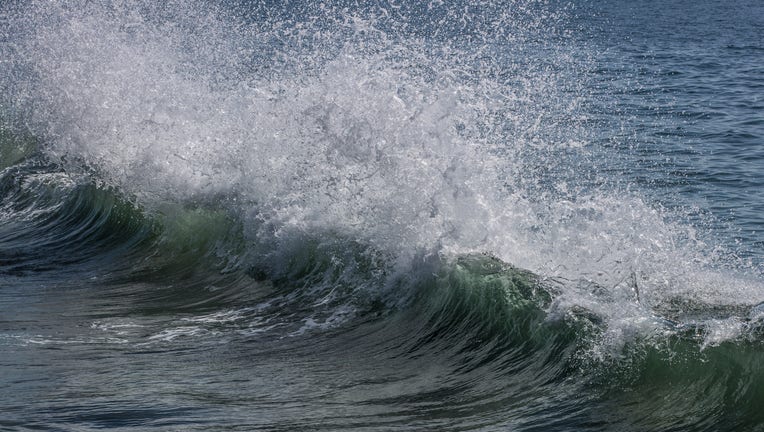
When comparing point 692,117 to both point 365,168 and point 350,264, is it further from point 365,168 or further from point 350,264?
point 350,264

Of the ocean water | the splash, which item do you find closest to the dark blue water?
the ocean water

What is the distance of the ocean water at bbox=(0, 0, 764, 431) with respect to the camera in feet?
22.9

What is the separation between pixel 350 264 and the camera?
10.3 m

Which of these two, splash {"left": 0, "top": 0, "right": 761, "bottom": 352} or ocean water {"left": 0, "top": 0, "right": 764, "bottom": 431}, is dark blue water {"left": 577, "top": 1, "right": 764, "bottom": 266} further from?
splash {"left": 0, "top": 0, "right": 761, "bottom": 352}

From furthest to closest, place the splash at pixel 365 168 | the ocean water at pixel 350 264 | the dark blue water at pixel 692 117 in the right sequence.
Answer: the dark blue water at pixel 692 117 < the splash at pixel 365 168 < the ocean water at pixel 350 264

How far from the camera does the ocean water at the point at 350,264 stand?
22.9 ft

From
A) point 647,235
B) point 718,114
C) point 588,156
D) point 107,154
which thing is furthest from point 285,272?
point 718,114

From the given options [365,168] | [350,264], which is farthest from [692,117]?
[350,264]

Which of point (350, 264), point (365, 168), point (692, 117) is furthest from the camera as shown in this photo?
point (692, 117)

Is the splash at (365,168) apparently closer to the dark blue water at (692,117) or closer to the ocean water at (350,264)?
the ocean water at (350,264)

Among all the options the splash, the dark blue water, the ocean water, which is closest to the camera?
the ocean water

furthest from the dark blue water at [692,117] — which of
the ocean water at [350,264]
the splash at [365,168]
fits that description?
the splash at [365,168]

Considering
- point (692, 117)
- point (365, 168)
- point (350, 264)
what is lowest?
point (350, 264)

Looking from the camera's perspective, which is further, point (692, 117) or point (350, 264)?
point (692, 117)
